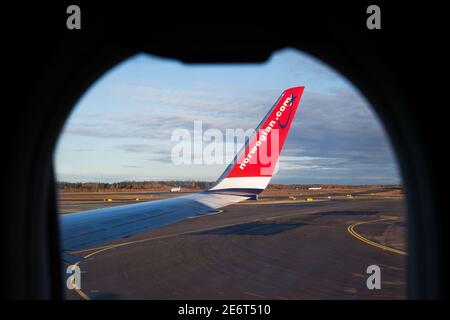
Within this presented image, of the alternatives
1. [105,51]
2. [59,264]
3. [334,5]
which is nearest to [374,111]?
[334,5]

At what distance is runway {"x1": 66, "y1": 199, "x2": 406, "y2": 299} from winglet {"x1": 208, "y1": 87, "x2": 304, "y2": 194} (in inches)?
83.5

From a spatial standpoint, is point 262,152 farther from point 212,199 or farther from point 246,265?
point 246,265

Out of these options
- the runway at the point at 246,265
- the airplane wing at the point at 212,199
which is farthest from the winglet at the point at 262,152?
the runway at the point at 246,265

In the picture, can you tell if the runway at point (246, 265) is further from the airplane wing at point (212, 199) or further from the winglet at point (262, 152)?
the winglet at point (262, 152)

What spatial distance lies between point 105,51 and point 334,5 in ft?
4.82

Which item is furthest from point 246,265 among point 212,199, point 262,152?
point 262,152

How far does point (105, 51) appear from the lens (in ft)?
9.03

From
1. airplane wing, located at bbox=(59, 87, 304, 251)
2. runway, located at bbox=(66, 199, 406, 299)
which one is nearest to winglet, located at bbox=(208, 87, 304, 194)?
airplane wing, located at bbox=(59, 87, 304, 251)

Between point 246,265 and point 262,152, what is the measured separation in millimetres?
4199

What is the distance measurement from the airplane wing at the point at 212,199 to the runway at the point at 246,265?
1587 mm

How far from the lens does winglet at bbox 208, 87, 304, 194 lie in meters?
6.58

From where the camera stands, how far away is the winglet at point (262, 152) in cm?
658

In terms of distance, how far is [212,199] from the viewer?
9820 millimetres
